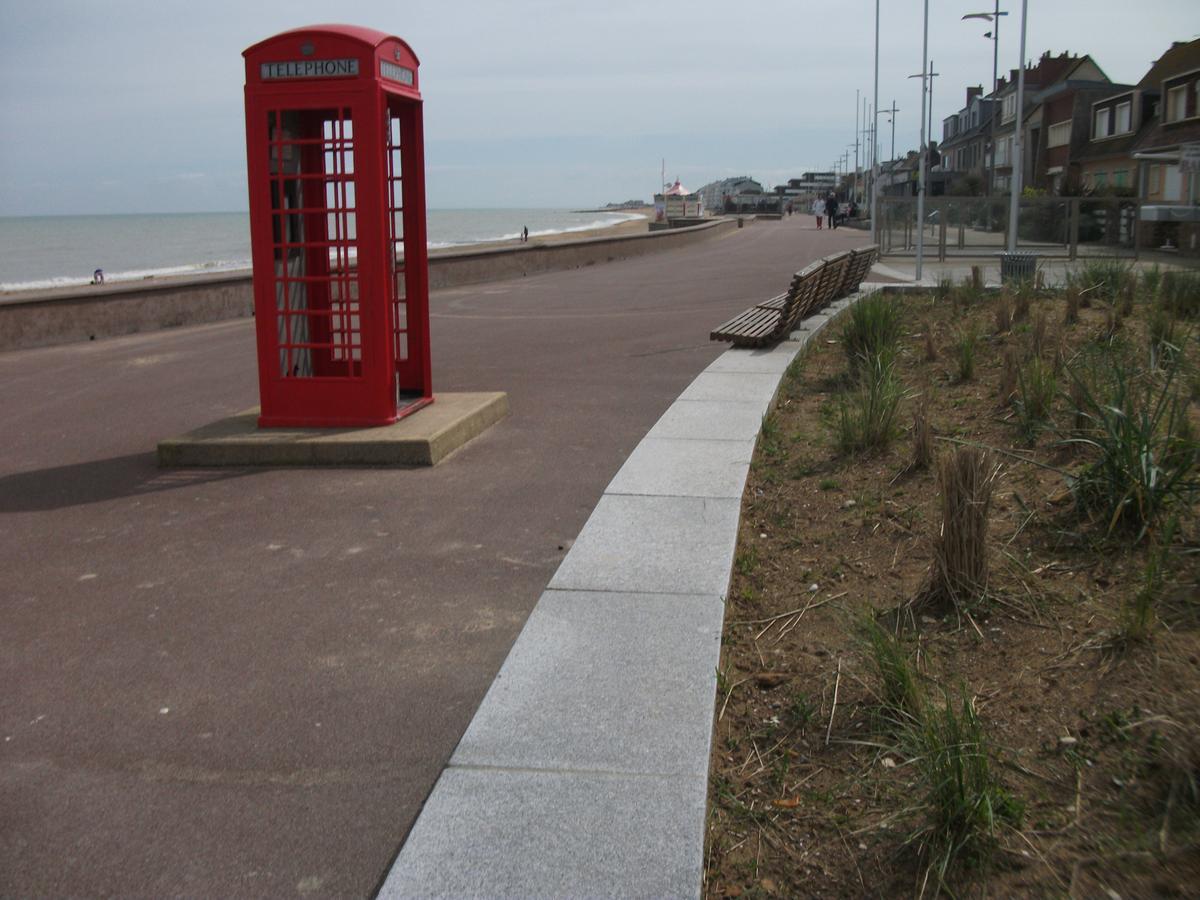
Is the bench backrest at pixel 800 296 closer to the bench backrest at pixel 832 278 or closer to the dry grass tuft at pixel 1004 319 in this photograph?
the bench backrest at pixel 832 278

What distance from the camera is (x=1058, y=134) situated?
202 feet

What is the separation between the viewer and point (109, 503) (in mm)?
7016

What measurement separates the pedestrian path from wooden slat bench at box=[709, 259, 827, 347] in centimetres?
568

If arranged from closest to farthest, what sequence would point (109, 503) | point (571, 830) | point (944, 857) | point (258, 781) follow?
point (944, 857) → point (571, 830) → point (258, 781) → point (109, 503)

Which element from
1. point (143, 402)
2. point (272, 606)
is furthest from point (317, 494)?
point (143, 402)

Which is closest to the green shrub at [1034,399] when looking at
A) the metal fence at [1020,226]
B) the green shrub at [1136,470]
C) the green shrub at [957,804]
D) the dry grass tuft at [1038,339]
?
the dry grass tuft at [1038,339]

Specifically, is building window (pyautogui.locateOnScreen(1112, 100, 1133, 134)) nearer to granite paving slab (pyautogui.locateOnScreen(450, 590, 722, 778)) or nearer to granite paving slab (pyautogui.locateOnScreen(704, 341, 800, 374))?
granite paving slab (pyautogui.locateOnScreen(704, 341, 800, 374))

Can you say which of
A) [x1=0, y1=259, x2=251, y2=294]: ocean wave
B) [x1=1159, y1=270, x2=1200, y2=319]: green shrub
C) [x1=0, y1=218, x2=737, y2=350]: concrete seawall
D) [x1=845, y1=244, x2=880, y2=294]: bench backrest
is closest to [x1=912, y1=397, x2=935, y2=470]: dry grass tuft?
[x1=1159, y1=270, x2=1200, y2=319]: green shrub

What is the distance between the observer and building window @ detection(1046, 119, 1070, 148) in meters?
59.7

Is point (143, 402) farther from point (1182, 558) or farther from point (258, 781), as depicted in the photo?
point (1182, 558)

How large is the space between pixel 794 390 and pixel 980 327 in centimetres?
276

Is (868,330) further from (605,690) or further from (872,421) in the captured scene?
(605,690)

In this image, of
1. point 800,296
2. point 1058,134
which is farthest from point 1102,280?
point 1058,134

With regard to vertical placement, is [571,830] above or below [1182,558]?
below
